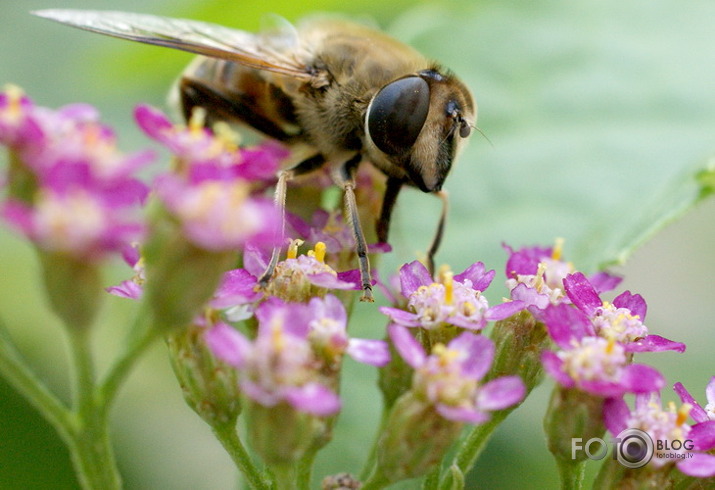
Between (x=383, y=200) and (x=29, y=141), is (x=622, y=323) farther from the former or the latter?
(x=29, y=141)

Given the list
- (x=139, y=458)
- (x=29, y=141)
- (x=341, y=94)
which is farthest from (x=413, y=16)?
(x=29, y=141)

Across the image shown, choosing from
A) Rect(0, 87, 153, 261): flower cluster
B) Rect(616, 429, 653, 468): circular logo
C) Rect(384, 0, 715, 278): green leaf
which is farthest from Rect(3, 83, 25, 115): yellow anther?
Rect(384, 0, 715, 278): green leaf

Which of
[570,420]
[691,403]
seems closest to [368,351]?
[570,420]

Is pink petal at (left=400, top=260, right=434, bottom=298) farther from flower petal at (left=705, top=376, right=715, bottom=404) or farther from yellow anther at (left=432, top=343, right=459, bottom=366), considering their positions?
flower petal at (left=705, top=376, right=715, bottom=404)

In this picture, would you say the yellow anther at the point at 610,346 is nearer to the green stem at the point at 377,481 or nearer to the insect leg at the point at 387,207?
the green stem at the point at 377,481

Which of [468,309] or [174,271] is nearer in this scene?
[174,271]

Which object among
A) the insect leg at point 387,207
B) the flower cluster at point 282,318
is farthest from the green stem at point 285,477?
the insect leg at point 387,207

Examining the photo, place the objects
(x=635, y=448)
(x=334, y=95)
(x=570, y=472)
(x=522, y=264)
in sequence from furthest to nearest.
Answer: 1. (x=334, y=95)
2. (x=522, y=264)
3. (x=570, y=472)
4. (x=635, y=448)

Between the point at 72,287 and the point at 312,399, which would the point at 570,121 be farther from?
the point at 72,287

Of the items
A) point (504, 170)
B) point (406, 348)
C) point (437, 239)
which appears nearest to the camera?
point (406, 348)
